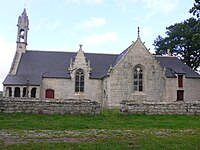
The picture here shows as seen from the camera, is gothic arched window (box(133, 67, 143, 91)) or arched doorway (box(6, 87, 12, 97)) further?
arched doorway (box(6, 87, 12, 97))

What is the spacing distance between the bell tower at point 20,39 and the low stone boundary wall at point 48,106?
15955 mm

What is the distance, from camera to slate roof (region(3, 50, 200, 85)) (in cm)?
3046

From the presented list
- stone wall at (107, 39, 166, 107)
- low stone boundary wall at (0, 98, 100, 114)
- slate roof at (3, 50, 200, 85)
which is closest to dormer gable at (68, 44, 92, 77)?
slate roof at (3, 50, 200, 85)

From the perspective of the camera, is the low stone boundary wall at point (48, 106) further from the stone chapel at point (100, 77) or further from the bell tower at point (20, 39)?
the bell tower at point (20, 39)

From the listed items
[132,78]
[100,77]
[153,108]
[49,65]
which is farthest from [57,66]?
[153,108]

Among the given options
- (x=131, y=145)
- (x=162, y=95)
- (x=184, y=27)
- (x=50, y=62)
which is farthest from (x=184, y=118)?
(x=184, y=27)

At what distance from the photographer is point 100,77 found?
31078 mm

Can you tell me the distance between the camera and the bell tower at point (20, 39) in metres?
32.2

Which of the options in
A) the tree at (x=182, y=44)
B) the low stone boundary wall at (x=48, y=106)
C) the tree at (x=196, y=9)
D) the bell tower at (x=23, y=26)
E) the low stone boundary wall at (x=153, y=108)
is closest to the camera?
the low stone boundary wall at (x=48, y=106)

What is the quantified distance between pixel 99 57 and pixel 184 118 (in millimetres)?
19520

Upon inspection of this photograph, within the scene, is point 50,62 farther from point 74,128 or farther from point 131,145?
point 131,145

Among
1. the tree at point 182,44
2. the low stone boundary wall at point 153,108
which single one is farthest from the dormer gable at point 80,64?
the tree at point 182,44

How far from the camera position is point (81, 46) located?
31688mm

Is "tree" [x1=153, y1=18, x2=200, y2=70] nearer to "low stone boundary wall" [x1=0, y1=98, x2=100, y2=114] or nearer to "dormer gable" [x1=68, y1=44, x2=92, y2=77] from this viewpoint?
"dormer gable" [x1=68, y1=44, x2=92, y2=77]
